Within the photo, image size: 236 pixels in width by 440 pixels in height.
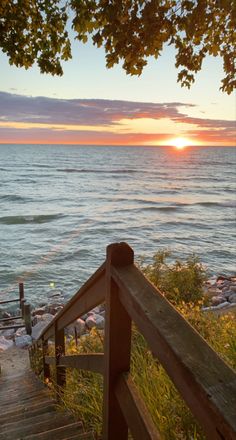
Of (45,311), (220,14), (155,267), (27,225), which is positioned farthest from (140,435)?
(27,225)

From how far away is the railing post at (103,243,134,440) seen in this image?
1722mm

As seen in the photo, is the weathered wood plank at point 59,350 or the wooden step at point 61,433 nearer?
the wooden step at point 61,433

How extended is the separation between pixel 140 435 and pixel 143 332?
1.59 feet

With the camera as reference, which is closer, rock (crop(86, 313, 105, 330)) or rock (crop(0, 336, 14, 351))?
rock (crop(0, 336, 14, 351))

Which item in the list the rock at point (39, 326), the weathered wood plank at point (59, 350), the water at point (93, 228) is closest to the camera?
the weathered wood plank at point (59, 350)

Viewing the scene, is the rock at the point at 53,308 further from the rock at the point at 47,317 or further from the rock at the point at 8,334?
the rock at the point at 8,334

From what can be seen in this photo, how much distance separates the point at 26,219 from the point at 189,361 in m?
31.5

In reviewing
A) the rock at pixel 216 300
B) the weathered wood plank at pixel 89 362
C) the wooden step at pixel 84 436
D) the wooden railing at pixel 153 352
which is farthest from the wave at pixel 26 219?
the wooden railing at pixel 153 352

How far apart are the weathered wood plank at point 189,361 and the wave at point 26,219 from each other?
97.3 feet

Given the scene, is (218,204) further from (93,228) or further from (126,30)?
(126,30)

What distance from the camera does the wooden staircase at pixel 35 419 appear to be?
287 centimetres

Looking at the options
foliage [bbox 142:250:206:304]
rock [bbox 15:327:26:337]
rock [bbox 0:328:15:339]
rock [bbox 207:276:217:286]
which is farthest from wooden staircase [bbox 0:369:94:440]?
rock [bbox 207:276:217:286]

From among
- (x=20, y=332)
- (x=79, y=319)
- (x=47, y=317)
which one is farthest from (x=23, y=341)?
(x=79, y=319)

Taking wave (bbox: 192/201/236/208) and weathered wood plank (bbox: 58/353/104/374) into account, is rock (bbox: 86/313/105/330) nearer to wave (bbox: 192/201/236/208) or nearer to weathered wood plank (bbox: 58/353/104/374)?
weathered wood plank (bbox: 58/353/104/374)
